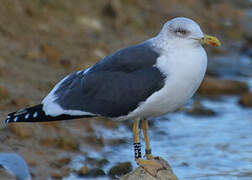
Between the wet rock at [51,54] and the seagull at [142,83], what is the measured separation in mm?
3679

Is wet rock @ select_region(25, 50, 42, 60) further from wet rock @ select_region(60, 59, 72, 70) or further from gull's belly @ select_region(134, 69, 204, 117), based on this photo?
gull's belly @ select_region(134, 69, 204, 117)

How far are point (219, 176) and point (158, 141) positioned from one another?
1.41 meters

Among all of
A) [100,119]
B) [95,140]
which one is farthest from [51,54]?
[95,140]

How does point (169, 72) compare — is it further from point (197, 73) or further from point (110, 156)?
point (110, 156)

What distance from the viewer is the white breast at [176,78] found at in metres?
6.14

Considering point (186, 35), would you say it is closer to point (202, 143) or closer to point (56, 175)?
point (56, 175)

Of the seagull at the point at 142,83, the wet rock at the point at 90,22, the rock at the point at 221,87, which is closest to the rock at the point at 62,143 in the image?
the seagull at the point at 142,83

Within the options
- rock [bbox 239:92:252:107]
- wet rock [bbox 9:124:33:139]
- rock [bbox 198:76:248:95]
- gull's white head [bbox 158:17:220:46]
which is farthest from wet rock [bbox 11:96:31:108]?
rock [bbox 239:92:252:107]

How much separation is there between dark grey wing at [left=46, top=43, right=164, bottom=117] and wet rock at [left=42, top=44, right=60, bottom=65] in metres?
3.73

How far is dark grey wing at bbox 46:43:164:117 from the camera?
6363 mm

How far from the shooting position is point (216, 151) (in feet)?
28.9

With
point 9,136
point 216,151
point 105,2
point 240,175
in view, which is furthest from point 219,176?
point 105,2

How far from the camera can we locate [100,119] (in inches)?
370

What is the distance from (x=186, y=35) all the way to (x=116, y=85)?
0.78 meters
